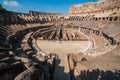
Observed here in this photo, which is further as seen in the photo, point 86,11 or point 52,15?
point 52,15

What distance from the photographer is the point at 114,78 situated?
11.3m

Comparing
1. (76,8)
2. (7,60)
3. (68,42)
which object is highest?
(76,8)

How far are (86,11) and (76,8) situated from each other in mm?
9704

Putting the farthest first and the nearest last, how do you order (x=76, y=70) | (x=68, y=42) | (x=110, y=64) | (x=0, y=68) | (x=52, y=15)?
(x=52, y=15)
(x=68, y=42)
(x=76, y=70)
(x=110, y=64)
(x=0, y=68)

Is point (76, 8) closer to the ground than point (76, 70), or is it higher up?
higher up

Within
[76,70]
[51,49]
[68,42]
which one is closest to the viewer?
[76,70]

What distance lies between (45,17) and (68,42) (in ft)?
130

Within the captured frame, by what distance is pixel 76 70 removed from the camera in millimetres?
15984

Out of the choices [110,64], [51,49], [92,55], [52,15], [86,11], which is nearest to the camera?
[110,64]

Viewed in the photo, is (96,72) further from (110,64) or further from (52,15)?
(52,15)

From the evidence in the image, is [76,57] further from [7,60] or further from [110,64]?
[7,60]

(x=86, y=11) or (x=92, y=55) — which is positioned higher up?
(x=86, y=11)

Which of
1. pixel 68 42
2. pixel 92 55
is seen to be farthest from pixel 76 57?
pixel 68 42

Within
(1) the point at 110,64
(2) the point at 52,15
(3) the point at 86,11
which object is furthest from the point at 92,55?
(2) the point at 52,15
